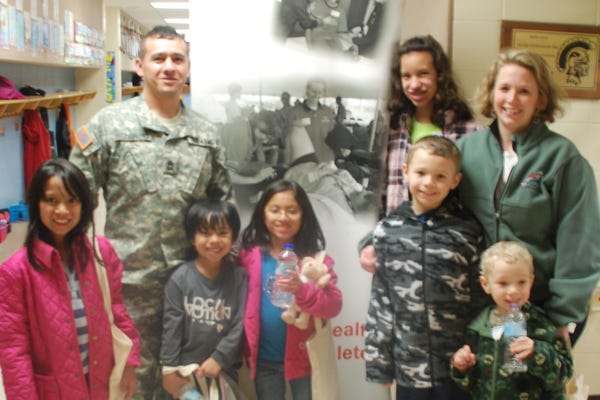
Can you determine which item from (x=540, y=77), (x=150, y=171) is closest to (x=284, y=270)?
(x=150, y=171)

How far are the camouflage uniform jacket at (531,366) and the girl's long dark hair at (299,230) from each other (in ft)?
2.33

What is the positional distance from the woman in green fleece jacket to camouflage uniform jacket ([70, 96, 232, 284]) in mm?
1060

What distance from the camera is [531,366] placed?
1951 millimetres

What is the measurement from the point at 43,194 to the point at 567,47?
2.24 m

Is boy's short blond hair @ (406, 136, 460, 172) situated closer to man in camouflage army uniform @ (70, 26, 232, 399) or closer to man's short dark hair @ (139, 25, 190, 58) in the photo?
man in camouflage army uniform @ (70, 26, 232, 399)

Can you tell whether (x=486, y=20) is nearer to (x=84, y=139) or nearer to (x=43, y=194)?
(x=84, y=139)

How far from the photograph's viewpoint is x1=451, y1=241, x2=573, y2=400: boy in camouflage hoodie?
1.94 meters

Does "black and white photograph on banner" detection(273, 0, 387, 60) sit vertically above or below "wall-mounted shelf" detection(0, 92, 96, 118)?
above

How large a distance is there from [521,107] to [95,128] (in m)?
1.51

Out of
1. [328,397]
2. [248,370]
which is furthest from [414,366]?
[248,370]

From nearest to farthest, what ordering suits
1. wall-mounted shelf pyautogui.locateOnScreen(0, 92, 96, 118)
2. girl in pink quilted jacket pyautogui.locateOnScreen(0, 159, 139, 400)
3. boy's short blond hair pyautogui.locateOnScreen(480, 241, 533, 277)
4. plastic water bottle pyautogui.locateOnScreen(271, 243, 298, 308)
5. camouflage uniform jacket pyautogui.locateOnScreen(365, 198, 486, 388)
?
1. girl in pink quilted jacket pyautogui.locateOnScreen(0, 159, 139, 400)
2. boy's short blond hair pyautogui.locateOnScreen(480, 241, 533, 277)
3. camouflage uniform jacket pyautogui.locateOnScreen(365, 198, 486, 388)
4. plastic water bottle pyautogui.locateOnScreen(271, 243, 298, 308)
5. wall-mounted shelf pyautogui.locateOnScreen(0, 92, 96, 118)

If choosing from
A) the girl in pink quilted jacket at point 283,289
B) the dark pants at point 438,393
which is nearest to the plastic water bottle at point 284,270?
the girl in pink quilted jacket at point 283,289

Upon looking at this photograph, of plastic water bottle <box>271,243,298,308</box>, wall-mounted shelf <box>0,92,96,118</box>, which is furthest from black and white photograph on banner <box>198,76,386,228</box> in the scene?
wall-mounted shelf <box>0,92,96,118</box>

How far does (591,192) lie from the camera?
1.95m
